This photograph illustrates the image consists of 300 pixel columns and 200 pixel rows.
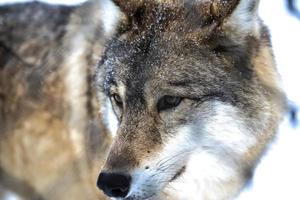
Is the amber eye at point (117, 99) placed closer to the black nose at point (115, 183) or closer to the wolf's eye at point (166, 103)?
the wolf's eye at point (166, 103)

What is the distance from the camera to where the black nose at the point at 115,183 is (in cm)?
359

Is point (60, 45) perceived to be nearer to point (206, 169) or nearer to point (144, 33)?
point (144, 33)

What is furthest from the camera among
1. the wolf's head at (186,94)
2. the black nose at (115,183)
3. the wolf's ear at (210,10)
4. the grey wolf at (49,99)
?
the grey wolf at (49,99)

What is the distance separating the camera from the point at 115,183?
359 cm

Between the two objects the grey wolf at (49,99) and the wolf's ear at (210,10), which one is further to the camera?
the grey wolf at (49,99)

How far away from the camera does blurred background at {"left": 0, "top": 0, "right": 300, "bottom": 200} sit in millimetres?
4652

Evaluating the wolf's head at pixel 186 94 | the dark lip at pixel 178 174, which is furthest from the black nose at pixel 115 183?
the dark lip at pixel 178 174

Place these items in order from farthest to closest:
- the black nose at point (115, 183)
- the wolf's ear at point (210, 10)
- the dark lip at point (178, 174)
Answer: the dark lip at point (178, 174) → the wolf's ear at point (210, 10) → the black nose at point (115, 183)

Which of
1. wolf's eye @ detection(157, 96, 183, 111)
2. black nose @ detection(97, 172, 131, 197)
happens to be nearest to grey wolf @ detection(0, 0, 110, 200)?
wolf's eye @ detection(157, 96, 183, 111)

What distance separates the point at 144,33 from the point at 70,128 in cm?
106

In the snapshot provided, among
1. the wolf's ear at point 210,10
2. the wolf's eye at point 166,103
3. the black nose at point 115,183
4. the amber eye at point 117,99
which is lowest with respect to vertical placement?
the black nose at point 115,183

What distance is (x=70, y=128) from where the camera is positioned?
482cm

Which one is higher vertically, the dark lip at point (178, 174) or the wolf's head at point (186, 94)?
the wolf's head at point (186, 94)

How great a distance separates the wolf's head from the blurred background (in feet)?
1.05
